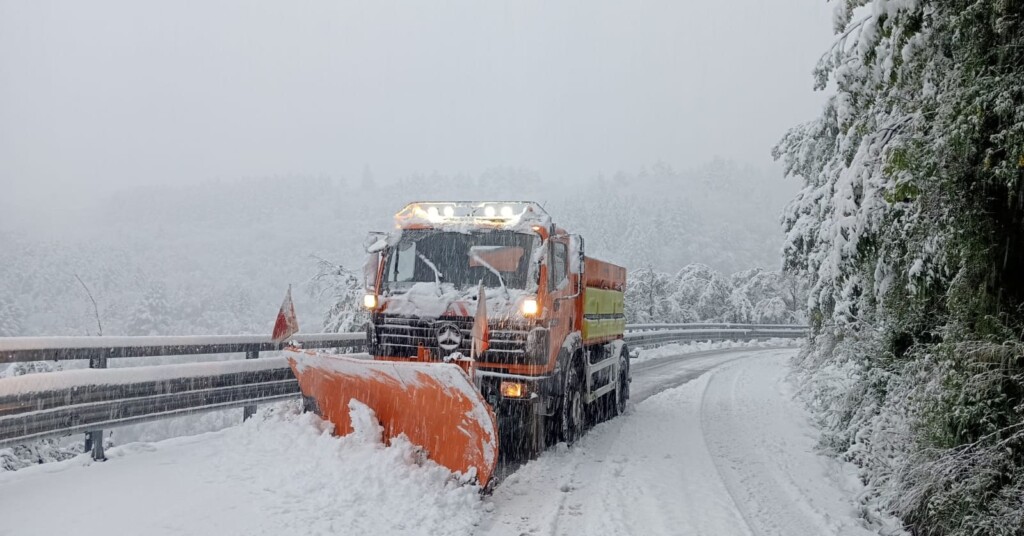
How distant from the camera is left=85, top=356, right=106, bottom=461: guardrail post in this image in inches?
241

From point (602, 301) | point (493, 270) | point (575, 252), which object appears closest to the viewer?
point (493, 270)

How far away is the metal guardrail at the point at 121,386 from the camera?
5.34 metres

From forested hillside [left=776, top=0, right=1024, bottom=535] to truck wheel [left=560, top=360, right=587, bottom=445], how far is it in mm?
3307

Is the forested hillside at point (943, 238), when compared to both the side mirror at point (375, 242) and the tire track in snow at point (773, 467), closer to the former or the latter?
the tire track in snow at point (773, 467)

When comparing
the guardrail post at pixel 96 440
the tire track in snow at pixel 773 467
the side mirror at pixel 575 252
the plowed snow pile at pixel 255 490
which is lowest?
the tire track in snow at pixel 773 467

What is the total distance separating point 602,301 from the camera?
10.1 meters

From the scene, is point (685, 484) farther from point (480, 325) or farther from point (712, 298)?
point (712, 298)

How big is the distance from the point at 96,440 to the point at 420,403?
2.96m

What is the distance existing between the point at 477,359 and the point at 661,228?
8706cm

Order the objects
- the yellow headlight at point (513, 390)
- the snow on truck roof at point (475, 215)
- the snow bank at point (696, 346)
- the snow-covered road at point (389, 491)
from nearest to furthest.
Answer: the snow-covered road at point (389, 491), the yellow headlight at point (513, 390), the snow on truck roof at point (475, 215), the snow bank at point (696, 346)

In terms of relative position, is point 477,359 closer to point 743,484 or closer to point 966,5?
point 743,484

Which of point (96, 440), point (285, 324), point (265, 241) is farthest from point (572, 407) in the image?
point (265, 241)

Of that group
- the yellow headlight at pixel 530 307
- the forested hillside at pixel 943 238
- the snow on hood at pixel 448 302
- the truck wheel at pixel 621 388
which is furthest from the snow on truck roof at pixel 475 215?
the truck wheel at pixel 621 388

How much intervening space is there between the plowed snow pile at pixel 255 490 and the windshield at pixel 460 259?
173cm
